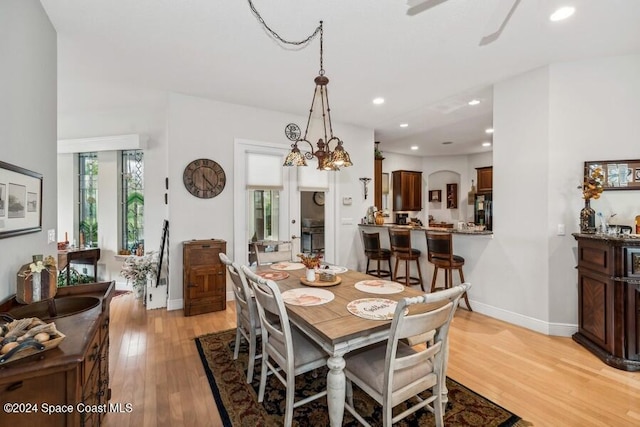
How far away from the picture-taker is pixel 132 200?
5125 millimetres

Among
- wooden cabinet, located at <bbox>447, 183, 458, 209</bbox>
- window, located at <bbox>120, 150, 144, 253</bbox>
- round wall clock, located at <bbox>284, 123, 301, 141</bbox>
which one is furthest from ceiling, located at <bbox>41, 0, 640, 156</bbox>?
wooden cabinet, located at <bbox>447, 183, 458, 209</bbox>

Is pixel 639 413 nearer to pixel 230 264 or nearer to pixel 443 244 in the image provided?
pixel 443 244

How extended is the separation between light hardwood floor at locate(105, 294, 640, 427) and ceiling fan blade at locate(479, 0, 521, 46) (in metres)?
2.90

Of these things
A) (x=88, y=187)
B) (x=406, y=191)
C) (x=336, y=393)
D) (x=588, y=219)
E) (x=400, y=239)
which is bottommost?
(x=336, y=393)

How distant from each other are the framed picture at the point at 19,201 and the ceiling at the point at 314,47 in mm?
1387

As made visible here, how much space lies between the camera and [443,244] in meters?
3.73

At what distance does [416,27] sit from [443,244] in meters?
2.51

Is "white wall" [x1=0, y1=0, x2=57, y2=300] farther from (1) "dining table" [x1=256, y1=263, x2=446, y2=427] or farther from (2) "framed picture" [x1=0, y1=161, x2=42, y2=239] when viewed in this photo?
(1) "dining table" [x1=256, y1=263, x2=446, y2=427]

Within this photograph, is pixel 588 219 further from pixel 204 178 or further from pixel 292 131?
pixel 204 178

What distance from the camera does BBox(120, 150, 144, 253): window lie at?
511cm

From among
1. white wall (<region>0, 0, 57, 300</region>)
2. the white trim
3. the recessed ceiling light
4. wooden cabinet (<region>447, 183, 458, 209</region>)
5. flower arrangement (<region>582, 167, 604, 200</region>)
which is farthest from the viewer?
wooden cabinet (<region>447, 183, 458, 209</region>)

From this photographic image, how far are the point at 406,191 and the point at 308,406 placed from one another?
6759 millimetres

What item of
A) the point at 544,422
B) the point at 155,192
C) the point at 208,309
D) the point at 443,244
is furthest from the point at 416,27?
the point at 155,192

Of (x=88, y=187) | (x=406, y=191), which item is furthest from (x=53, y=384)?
(x=406, y=191)
